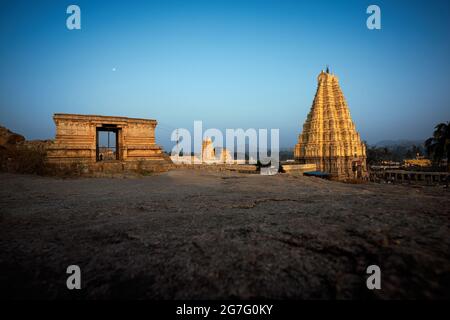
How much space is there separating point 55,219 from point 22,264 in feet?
4.81

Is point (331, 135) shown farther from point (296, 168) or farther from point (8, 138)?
point (8, 138)

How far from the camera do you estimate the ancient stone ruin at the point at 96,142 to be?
36.9 ft

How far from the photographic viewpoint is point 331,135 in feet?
76.3

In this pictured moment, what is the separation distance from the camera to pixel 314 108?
24.4 meters

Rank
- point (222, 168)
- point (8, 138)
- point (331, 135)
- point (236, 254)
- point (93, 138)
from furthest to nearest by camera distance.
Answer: point (331, 135)
point (222, 168)
point (93, 138)
point (8, 138)
point (236, 254)

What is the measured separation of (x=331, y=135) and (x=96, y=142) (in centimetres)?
2170

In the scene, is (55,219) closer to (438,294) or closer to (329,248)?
(329,248)

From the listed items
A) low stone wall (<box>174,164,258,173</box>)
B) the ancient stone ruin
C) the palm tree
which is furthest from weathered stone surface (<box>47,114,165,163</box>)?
the palm tree

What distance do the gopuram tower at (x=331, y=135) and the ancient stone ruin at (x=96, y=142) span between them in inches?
685

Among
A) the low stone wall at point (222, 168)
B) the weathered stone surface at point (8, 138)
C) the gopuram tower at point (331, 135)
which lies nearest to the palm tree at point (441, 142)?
the gopuram tower at point (331, 135)

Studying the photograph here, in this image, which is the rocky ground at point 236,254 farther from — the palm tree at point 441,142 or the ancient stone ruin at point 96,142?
the palm tree at point 441,142

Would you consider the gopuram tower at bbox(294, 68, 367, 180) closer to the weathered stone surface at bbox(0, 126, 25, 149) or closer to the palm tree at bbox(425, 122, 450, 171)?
the palm tree at bbox(425, 122, 450, 171)

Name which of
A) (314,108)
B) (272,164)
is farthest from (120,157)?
(314,108)

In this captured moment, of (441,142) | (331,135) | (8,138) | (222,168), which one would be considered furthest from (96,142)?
(441,142)
